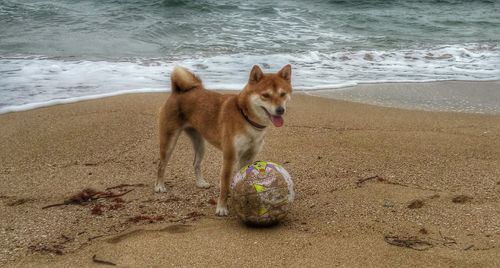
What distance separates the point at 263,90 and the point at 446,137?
11.3 ft

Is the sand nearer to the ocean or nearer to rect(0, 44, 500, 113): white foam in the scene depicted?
rect(0, 44, 500, 113): white foam

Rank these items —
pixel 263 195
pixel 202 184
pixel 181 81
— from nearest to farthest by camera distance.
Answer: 1. pixel 263 195
2. pixel 181 81
3. pixel 202 184

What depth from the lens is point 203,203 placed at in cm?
538

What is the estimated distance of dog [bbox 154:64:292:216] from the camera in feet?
16.2

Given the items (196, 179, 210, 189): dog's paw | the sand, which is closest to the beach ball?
the sand

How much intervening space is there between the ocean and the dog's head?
4.82 m

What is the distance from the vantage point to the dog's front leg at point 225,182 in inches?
199

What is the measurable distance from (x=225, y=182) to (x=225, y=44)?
922cm

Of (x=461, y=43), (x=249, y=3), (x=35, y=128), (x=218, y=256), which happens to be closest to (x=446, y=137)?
(x=218, y=256)

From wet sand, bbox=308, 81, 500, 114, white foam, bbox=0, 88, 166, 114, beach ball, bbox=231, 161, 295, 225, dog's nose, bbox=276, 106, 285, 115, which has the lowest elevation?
wet sand, bbox=308, 81, 500, 114

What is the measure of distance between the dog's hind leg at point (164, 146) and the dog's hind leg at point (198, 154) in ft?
0.75

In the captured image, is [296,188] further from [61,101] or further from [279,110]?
[61,101]

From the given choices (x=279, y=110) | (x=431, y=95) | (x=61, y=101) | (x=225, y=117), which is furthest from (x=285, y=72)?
(x=431, y=95)

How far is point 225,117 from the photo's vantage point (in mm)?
5184
